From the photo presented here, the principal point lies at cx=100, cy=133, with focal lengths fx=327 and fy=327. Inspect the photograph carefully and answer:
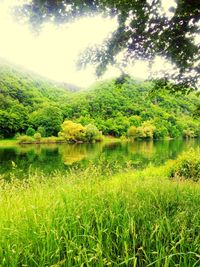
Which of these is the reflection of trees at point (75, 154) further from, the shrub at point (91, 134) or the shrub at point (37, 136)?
the shrub at point (91, 134)

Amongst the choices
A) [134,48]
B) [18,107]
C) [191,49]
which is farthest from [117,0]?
[18,107]

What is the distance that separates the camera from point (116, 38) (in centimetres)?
700

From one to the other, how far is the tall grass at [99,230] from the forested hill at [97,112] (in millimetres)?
100037

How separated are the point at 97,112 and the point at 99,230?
5456 inches

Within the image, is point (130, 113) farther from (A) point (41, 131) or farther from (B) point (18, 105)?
(A) point (41, 131)

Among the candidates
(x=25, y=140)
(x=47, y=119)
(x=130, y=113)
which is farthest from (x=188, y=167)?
(x=130, y=113)

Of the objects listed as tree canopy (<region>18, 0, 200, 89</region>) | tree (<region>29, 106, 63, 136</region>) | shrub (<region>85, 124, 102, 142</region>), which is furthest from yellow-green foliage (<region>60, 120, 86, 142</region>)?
tree canopy (<region>18, 0, 200, 89</region>)

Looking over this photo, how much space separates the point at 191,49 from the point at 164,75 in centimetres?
139

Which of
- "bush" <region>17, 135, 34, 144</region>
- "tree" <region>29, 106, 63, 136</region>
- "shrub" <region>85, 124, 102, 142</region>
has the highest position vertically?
"tree" <region>29, 106, 63, 136</region>

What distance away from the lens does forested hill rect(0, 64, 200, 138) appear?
111m

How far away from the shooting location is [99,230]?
3.28m

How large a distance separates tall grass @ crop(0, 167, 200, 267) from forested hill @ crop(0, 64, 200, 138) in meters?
100

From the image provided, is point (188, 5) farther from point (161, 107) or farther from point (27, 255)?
point (161, 107)

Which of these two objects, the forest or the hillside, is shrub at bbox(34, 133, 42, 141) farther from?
the forest
